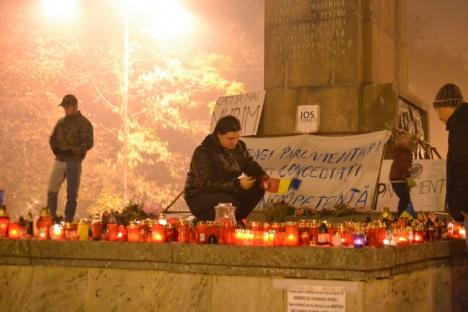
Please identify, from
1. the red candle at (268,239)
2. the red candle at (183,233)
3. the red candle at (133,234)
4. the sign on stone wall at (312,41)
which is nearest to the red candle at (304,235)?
the red candle at (268,239)

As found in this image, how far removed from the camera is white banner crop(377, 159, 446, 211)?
471 inches

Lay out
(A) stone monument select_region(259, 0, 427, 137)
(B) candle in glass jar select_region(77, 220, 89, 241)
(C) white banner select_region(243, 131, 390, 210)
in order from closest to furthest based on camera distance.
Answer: (B) candle in glass jar select_region(77, 220, 89, 241)
(C) white banner select_region(243, 131, 390, 210)
(A) stone monument select_region(259, 0, 427, 137)

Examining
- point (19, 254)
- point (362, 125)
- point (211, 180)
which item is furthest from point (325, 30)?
point (19, 254)

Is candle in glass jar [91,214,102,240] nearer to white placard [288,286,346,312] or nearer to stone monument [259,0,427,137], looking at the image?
white placard [288,286,346,312]

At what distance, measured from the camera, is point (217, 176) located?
7773 millimetres

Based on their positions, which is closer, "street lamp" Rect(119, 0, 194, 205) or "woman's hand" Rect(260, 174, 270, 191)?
"woman's hand" Rect(260, 174, 270, 191)

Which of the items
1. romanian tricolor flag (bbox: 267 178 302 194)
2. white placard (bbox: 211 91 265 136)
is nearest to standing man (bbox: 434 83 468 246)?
romanian tricolor flag (bbox: 267 178 302 194)

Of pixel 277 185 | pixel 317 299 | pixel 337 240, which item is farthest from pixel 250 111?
pixel 317 299

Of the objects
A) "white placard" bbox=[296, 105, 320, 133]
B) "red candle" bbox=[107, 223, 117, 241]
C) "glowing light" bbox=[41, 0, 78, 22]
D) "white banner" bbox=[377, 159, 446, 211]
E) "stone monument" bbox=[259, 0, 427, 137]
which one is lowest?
"red candle" bbox=[107, 223, 117, 241]

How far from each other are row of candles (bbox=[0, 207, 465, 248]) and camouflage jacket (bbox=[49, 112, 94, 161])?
3.92 meters

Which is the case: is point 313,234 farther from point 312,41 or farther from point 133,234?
point 312,41

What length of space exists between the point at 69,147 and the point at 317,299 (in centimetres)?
599

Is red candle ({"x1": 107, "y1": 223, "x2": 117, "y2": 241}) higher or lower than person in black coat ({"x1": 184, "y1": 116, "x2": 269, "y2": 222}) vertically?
lower

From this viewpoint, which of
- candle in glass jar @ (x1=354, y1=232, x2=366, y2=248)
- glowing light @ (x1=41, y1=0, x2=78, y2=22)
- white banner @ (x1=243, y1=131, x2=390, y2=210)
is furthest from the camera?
glowing light @ (x1=41, y1=0, x2=78, y2=22)
